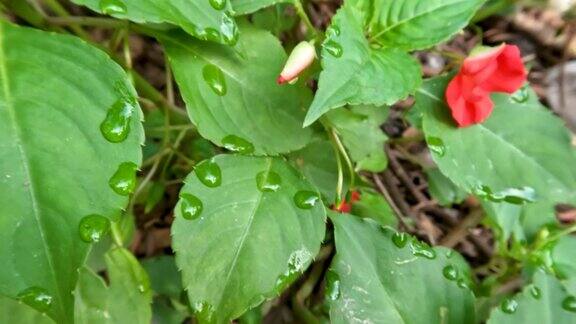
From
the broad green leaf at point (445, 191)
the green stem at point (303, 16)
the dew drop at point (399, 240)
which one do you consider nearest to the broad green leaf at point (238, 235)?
the dew drop at point (399, 240)

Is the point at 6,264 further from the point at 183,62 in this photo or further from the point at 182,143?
the point at 182,143

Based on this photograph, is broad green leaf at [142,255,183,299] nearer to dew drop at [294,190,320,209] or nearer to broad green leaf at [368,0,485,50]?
dew drop at [294,190,320,209]

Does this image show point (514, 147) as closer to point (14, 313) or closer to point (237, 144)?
point (237, 144)

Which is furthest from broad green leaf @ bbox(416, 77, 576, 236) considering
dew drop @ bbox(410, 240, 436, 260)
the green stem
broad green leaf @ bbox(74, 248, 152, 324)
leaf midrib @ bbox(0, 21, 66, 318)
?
leaf midrib @ bbox(0, 21, 66, 318)

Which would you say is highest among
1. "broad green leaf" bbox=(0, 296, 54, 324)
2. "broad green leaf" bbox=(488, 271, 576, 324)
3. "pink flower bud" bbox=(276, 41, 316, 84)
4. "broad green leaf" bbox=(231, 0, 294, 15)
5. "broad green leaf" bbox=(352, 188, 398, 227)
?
"broad green leaf" bbox=(231, 0, 294, 15)

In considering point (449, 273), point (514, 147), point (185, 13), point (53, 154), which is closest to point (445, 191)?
point (514, 147)

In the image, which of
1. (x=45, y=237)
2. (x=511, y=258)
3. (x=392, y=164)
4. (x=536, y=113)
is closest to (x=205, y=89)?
(x=45, y=237)
